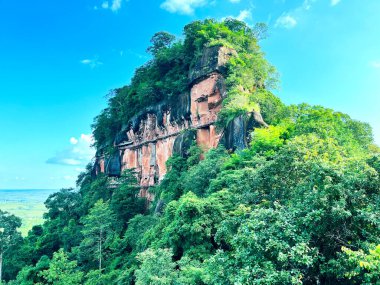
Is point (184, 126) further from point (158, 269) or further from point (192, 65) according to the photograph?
point (158, 269)

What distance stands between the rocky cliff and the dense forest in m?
0.91

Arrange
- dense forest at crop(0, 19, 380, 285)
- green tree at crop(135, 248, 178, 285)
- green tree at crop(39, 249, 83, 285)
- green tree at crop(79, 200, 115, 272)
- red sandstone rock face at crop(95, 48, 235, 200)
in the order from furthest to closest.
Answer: red sandstone rock face at crop(95, 48, 235, 200) < green tree at crop(79, 200, 115, 272) < green tree at crop(39, 249, 83, 285) < green tree at crop(135, 248, 178, 285) < dense forest at crop(0, 19, 380, 285)

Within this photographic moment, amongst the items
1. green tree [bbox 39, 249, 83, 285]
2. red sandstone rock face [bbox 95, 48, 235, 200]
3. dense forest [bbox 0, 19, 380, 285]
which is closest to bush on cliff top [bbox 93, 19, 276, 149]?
dense forest [bbox 0, 19, 380, 285]

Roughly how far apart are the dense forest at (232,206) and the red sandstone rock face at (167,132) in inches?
52.2

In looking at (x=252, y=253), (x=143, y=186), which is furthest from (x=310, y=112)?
(x=143, y=186)

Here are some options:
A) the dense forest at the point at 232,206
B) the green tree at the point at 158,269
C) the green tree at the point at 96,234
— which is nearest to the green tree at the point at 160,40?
the dense forest at the point at 232,206

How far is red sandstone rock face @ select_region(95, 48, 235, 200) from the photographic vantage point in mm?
23312

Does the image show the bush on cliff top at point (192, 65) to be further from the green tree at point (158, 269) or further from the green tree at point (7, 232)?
the green tree at point (7, 232)

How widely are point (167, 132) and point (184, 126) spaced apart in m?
2.61

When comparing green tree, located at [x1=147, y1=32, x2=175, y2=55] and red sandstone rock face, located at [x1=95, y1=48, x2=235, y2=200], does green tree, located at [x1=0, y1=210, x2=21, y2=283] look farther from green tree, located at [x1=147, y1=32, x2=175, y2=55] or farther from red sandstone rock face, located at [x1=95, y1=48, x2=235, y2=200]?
green tree, located at [x1=147, y1=32, x2=175, y2=55]

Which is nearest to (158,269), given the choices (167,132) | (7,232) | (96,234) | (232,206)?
(232,206)

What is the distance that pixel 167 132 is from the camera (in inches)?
1077

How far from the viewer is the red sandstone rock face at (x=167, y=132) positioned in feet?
76.5

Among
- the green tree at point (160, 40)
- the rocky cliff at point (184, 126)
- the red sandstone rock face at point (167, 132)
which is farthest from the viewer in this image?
the green tree at point (160, 40)
